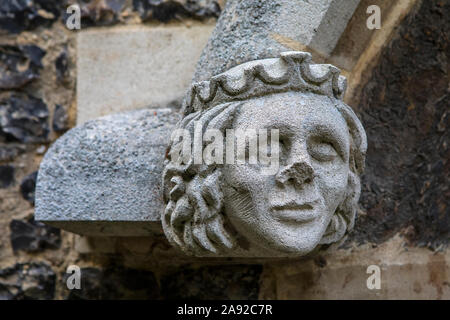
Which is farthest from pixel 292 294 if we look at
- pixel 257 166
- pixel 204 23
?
pixel 204 23

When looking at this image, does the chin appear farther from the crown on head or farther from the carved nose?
the crown on head

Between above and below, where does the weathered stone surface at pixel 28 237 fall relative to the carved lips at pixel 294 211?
below

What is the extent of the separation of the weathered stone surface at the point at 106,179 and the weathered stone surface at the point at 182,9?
10.9 inches

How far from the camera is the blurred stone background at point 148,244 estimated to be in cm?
141

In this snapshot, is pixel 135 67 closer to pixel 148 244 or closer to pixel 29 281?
pixel 148 244

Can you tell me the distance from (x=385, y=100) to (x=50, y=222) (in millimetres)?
763

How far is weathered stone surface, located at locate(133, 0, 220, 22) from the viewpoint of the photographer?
141 centimetres

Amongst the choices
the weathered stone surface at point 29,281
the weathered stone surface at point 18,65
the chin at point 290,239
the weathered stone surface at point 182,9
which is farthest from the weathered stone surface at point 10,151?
the chin at point 290,239

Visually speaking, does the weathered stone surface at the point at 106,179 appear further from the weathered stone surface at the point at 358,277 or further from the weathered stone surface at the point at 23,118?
the weathered stone surface at the point at 358,277

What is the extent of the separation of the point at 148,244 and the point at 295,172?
50cm

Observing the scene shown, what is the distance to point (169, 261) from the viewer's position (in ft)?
4.66

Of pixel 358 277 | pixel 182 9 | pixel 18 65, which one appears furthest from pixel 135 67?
pixel 358 277

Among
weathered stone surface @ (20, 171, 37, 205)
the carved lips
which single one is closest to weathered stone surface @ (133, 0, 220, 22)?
weathered stone surface @ (20, 171, 37, 205)

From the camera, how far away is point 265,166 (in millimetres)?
1025
